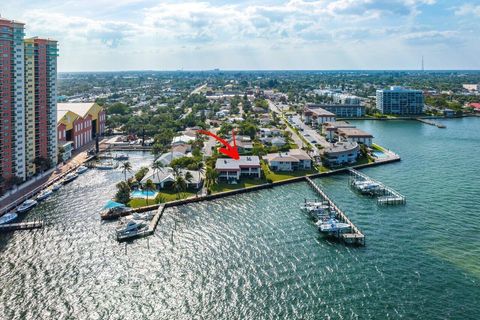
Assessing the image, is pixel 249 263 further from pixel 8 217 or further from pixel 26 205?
pixel 26 205

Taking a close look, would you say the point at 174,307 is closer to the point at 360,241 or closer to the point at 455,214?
the point at 360,241

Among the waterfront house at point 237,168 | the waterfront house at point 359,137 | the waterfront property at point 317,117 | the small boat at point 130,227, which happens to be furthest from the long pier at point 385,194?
the waterfront property at point 317,117

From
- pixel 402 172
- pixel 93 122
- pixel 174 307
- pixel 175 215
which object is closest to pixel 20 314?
pixel 174 307

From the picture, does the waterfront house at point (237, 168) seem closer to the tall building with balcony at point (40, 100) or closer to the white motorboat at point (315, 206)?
→ the white motorboat at point (315, 206)

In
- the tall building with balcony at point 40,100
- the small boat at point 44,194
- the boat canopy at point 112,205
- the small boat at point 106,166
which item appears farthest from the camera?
the small boat at point 106,166

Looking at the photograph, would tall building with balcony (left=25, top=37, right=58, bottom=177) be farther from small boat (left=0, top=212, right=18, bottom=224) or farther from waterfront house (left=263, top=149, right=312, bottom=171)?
waterfront house (left=263, top=149, right=312, bottom=171)


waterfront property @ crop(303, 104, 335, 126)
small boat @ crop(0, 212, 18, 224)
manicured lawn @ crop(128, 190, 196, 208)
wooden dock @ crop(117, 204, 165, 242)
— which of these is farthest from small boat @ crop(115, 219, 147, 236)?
waterfront property @ crop(303, 104, 335, 126)
